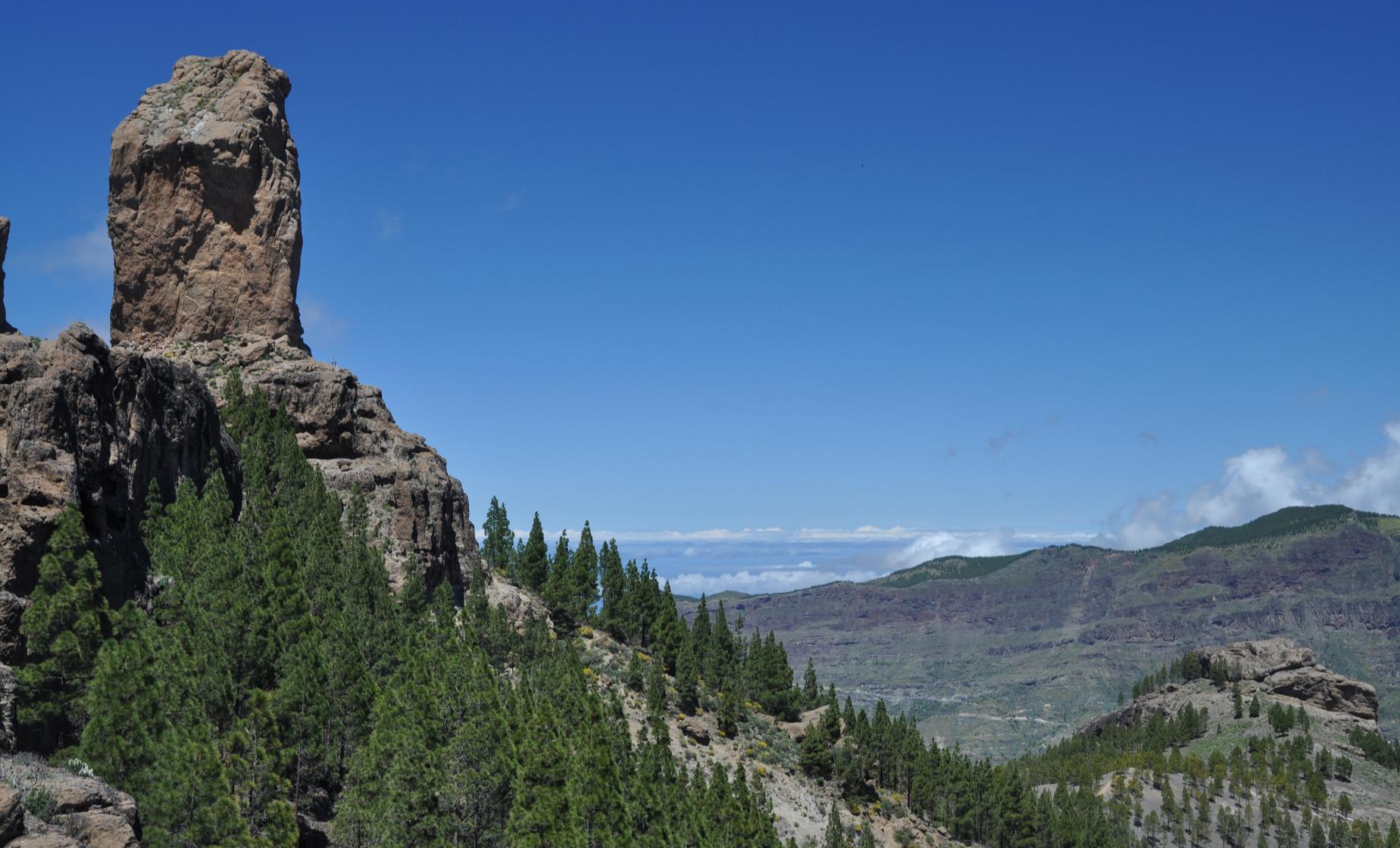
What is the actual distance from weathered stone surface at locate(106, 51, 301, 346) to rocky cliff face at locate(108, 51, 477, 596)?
0.11 meters

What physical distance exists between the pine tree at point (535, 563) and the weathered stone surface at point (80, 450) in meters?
67.5

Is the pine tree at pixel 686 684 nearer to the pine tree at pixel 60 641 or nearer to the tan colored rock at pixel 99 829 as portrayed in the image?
the pine tree at pixel 60 641

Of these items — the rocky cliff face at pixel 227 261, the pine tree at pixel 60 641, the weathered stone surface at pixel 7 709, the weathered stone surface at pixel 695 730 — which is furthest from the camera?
the weathered stone surface at pixel 695 730

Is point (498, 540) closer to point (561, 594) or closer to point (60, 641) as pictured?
point (561, 594)

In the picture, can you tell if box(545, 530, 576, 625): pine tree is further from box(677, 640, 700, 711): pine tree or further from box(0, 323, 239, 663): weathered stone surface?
box(0, 323, 239, 663): weathered stone surface

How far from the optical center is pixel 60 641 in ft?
124

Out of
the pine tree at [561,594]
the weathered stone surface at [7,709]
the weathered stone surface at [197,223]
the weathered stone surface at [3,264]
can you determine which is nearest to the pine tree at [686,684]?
the pine tree at [561,594]

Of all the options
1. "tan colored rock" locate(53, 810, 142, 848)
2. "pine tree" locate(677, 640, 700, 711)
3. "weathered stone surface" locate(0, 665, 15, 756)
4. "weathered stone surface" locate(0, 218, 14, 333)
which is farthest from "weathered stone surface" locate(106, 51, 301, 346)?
"tan colored rock" locate(53, 810, 142, 848)

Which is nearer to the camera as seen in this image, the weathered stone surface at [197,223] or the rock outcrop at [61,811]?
the rock outcrop at [61,811]

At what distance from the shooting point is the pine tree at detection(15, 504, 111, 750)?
36781 millimetres

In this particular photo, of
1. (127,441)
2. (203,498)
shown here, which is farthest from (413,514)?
(127,441)

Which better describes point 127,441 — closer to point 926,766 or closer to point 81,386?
point 81,386

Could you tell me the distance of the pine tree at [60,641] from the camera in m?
36.8

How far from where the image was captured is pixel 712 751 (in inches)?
3976
